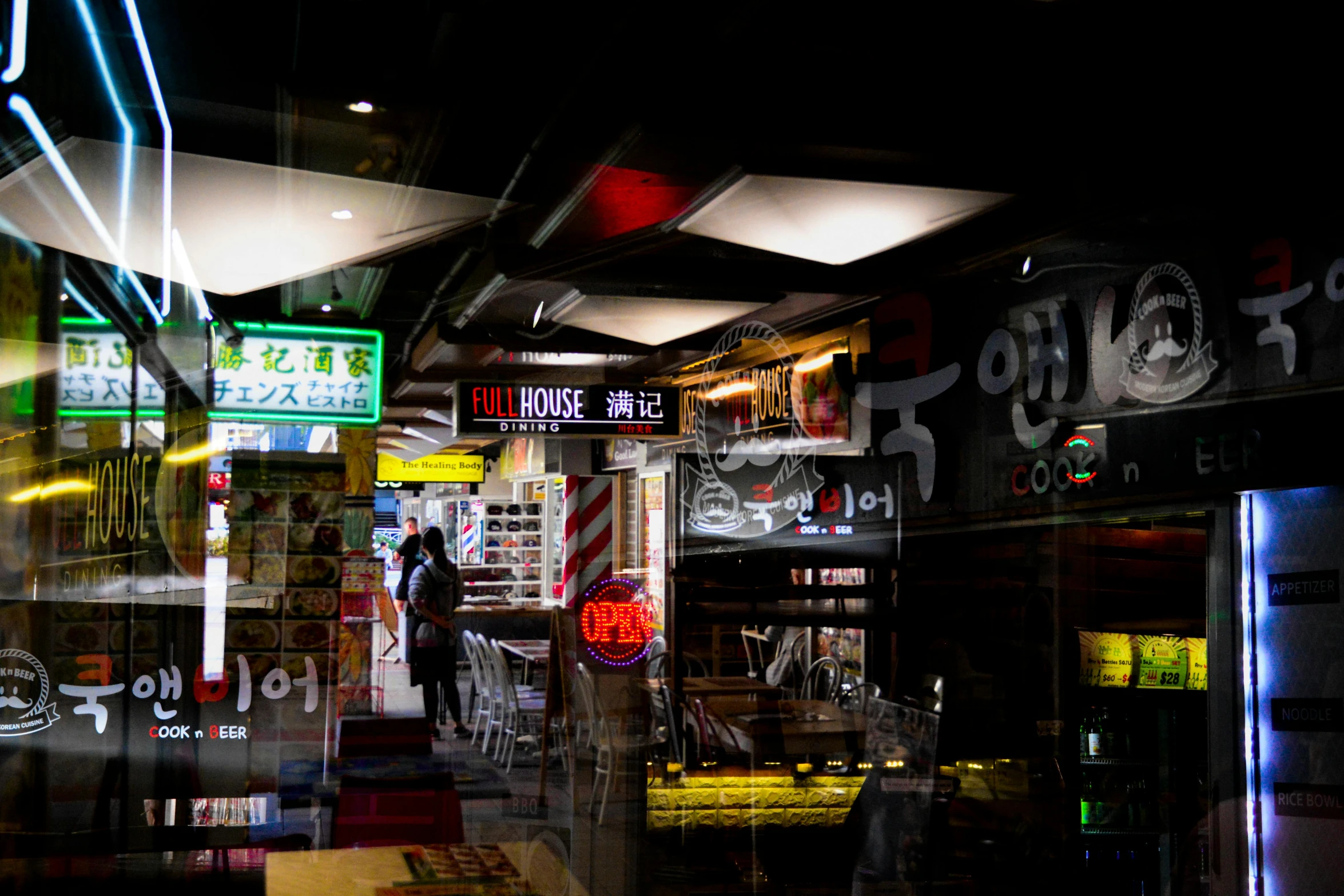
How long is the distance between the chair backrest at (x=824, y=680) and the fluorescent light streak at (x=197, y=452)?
2921 millimetres

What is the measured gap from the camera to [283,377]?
17.1 ft

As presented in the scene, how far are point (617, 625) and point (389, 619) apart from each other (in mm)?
1171

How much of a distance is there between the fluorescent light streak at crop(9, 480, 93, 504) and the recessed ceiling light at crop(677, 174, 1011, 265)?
95.2 inches

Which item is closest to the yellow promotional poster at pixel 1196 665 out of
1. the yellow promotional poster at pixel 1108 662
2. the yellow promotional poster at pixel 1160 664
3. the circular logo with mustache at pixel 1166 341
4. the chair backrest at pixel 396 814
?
the yellow promotional poster at pixel 1160 664

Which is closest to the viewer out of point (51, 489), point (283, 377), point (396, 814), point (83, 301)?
point (396, 814)

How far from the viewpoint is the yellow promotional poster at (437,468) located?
521 cm

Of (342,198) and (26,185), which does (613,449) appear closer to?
(342,198)

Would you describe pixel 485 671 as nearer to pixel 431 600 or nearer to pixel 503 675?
pixel 503 675

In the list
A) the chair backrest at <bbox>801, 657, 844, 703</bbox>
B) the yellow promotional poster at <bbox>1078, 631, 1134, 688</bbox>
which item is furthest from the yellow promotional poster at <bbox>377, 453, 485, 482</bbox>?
the yellow promotional poster at <bbox>1078, 631, 1134, 688</bbox>

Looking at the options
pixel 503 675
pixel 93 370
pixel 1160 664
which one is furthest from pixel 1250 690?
pixel 93 370

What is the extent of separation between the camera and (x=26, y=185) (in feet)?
10.9

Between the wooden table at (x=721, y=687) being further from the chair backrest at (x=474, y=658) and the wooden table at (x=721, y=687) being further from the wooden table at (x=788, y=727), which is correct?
the chair backrest at (x=474, y=658)

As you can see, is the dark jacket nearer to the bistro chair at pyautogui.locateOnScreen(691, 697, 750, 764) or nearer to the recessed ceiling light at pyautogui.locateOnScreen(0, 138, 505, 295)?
the bistro chair at pyautogui.locateOnScreen(691, 697, 750, 764)

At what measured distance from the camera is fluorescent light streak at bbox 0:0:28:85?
6.89 feet
